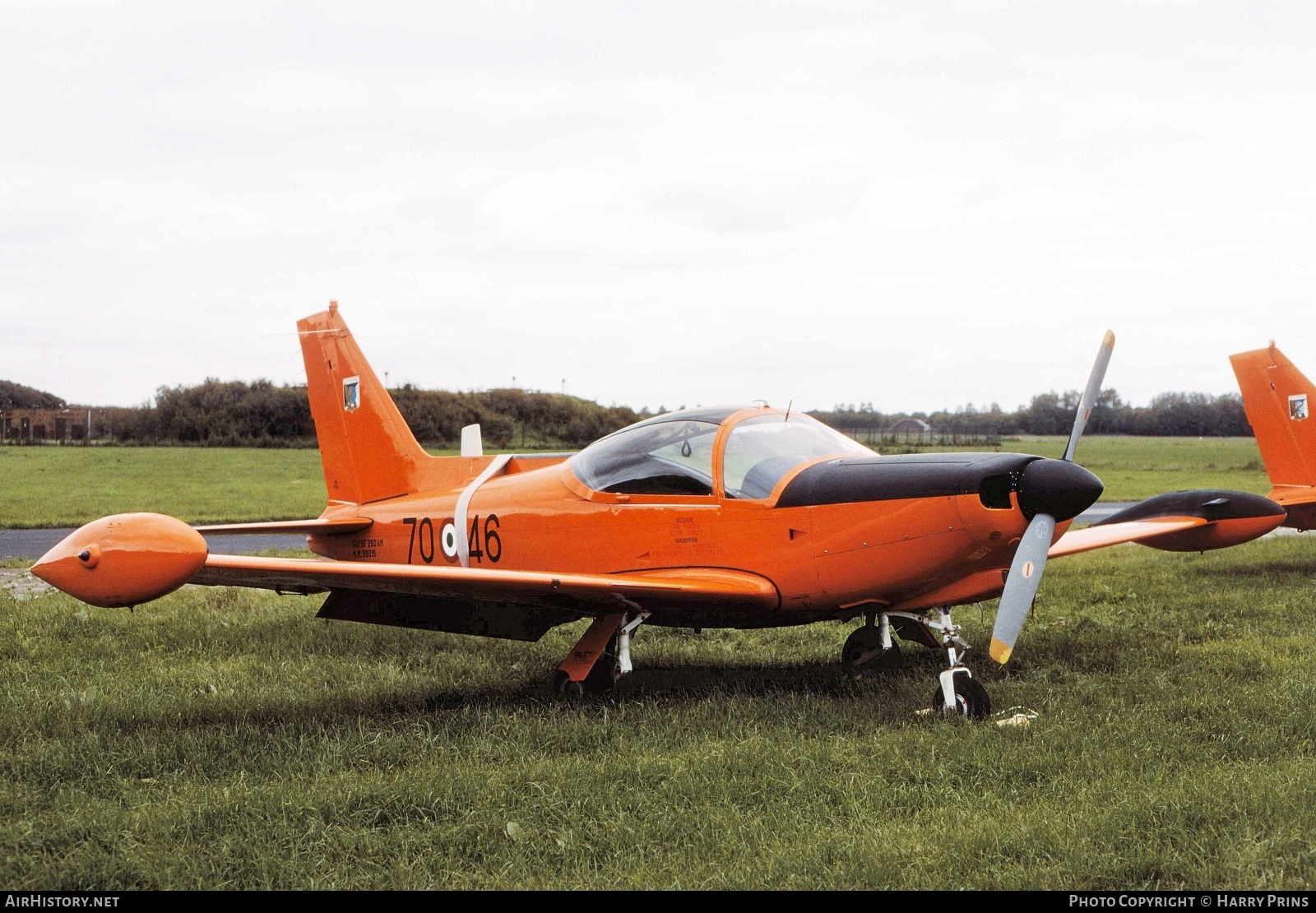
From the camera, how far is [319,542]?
9.00 metres

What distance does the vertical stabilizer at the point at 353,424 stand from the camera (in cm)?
917

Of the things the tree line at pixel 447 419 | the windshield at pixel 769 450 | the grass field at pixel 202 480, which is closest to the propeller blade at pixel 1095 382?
the windshield at pixel 769 450

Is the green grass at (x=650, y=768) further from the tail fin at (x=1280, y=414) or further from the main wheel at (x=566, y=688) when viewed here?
the tail fin at (x=1280, y=414)

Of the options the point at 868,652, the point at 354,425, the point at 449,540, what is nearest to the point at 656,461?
the point at 449,540

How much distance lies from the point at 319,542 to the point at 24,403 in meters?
68.5

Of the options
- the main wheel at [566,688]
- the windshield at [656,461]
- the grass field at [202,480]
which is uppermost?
the windshield at [656,461]

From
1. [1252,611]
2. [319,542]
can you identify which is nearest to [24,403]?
[319,542]

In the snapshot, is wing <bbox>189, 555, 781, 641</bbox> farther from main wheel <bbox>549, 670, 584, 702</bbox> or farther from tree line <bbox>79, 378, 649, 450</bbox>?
tree line <bbox>79, 378, 649, 450</bbox>

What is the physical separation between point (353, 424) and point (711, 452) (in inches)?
156

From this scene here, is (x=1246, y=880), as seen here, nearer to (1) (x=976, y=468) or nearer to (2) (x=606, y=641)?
(1) (x=976, y=468)

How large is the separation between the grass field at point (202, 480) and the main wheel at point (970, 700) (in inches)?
371

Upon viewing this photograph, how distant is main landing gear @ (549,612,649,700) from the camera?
687 cm

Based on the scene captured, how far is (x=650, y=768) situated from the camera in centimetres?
505

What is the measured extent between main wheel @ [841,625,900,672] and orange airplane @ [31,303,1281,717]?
1cm
